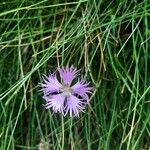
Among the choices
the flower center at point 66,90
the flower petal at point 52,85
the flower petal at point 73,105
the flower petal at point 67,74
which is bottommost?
the flower petal at point 73,105

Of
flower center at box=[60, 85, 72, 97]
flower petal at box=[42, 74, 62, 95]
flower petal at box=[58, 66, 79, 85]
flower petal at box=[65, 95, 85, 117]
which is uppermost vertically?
flower petal at box=[58, 66, 79, 85]

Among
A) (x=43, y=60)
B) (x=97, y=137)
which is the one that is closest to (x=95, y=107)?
(x=97, y=137)

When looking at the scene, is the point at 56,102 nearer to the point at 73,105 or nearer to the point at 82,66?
the point at 73,105

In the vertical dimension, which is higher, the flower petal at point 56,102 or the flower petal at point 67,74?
the flower petal at point 67,74

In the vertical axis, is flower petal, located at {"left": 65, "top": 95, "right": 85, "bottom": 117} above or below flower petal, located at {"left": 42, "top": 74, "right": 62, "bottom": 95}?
below

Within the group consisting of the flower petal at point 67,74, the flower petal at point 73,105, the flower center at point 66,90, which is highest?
the flower petal at point 67,74

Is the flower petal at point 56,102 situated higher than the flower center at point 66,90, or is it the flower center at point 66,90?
the flower center at point 66,90

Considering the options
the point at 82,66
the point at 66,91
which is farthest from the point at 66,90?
the point at 82,66

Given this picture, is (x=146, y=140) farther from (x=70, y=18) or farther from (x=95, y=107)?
(x=70, y=18)
